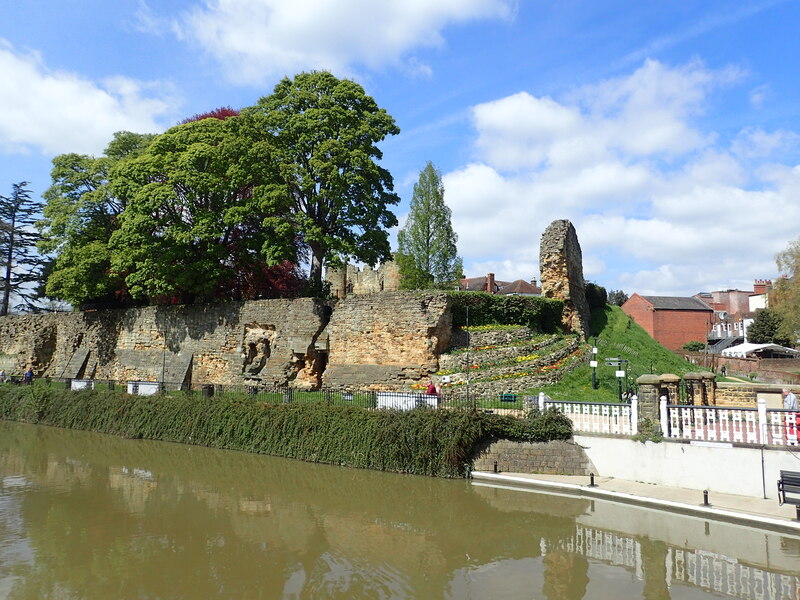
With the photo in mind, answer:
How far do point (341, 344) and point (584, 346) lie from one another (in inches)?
396

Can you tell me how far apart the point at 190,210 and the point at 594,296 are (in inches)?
859

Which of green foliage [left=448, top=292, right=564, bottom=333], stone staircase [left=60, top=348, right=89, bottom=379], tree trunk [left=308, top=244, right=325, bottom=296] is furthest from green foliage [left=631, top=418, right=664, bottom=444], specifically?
stone staircase [left=60, top=348, right=89, bottom=379]

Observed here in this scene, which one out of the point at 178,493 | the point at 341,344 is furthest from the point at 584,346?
the point at 178,493

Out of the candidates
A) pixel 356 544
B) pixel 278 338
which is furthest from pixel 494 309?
pixel 356 544

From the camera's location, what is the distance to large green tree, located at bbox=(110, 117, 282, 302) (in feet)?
79.9

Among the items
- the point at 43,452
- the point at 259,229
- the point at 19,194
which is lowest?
the point at 43,452

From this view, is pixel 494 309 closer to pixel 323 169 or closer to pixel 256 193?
pixel 323 169

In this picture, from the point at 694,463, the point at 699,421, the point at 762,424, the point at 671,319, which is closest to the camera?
the point at 762,424

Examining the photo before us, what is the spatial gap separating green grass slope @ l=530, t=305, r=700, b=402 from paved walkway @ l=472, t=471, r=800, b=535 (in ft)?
16.3

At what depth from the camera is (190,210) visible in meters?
26.2

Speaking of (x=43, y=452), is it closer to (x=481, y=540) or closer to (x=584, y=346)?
(x=481, y=540)

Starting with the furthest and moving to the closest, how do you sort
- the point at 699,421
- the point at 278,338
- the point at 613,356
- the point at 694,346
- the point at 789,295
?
the point at 694,346, the point at 789,295, the point at 278,338, the point at 613,356, the point at 699,421

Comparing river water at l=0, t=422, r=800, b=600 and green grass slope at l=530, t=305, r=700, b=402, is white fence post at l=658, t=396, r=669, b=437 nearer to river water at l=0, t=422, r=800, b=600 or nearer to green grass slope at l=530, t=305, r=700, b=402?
river water at l=0, t=422, r=800, b=600

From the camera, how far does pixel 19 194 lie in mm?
42031
